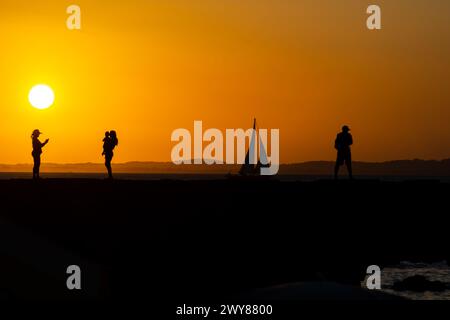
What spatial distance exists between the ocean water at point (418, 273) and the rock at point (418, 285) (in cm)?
26

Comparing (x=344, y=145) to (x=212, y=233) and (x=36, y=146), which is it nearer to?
(x=212, y=233)

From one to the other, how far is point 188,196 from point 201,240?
14.5 feet

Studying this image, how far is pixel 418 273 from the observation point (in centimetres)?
5000

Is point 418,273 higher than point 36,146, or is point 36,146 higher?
point 36,146

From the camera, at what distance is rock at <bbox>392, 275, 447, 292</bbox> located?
43.8m

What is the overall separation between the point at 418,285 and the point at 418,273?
6.25 m

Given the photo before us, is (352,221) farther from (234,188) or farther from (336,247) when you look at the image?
(234,188)

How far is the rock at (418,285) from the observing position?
1725 inches

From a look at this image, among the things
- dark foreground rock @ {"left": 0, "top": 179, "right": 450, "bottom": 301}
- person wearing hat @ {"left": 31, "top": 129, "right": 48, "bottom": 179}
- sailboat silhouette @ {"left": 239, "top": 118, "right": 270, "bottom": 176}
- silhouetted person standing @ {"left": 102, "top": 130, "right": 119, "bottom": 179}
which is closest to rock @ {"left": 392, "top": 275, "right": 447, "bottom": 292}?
dark foreground rock @ {"left": 0, "top": 179, "right": 450, "bottom": 301}

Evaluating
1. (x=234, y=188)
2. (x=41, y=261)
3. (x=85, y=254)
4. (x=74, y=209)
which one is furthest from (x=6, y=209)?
(x=234, y=188)

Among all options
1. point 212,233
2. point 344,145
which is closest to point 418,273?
point 344,145

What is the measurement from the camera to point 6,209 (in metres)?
35.6

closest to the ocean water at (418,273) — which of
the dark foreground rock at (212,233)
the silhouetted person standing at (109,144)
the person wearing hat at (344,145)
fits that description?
the dark foreground rock at (212,233)

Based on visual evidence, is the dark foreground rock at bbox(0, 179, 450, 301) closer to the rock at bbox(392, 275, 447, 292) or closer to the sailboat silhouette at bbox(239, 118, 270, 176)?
the rock at bbox(392, 275, 447, 292)
